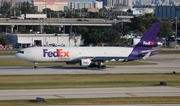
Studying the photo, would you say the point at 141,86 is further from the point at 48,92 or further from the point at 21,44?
the point at 21,44

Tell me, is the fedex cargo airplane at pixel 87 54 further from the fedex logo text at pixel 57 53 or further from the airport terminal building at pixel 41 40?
the airport terminal building at pixel 41 40

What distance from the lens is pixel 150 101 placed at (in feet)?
138

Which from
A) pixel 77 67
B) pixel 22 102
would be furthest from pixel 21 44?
pixel 22 102

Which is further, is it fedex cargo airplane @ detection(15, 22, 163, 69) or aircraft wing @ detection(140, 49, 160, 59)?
aircraft wing @ detection(140, 49, 160, 59)

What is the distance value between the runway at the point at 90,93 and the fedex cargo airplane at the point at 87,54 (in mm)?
24429

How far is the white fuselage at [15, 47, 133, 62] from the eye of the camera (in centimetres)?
7350

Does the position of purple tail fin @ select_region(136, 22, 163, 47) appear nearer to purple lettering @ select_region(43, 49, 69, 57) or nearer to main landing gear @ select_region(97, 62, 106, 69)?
main landing gear @ select_region(97, 62, 106, 69)

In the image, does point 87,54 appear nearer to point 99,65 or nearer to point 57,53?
point 99,65

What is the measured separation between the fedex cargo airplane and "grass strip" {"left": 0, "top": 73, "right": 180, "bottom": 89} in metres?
10.1

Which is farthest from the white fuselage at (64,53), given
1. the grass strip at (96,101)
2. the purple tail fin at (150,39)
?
the grass strip at (96,101)

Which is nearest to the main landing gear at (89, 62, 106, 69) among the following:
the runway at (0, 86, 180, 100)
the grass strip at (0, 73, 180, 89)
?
the grass strip at (0, 73, 180, 89)

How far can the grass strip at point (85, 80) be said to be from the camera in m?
53.1

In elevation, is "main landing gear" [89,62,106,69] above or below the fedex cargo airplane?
below

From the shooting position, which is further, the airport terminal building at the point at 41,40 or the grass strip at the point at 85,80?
the airport terminal building at the point at 41,40
